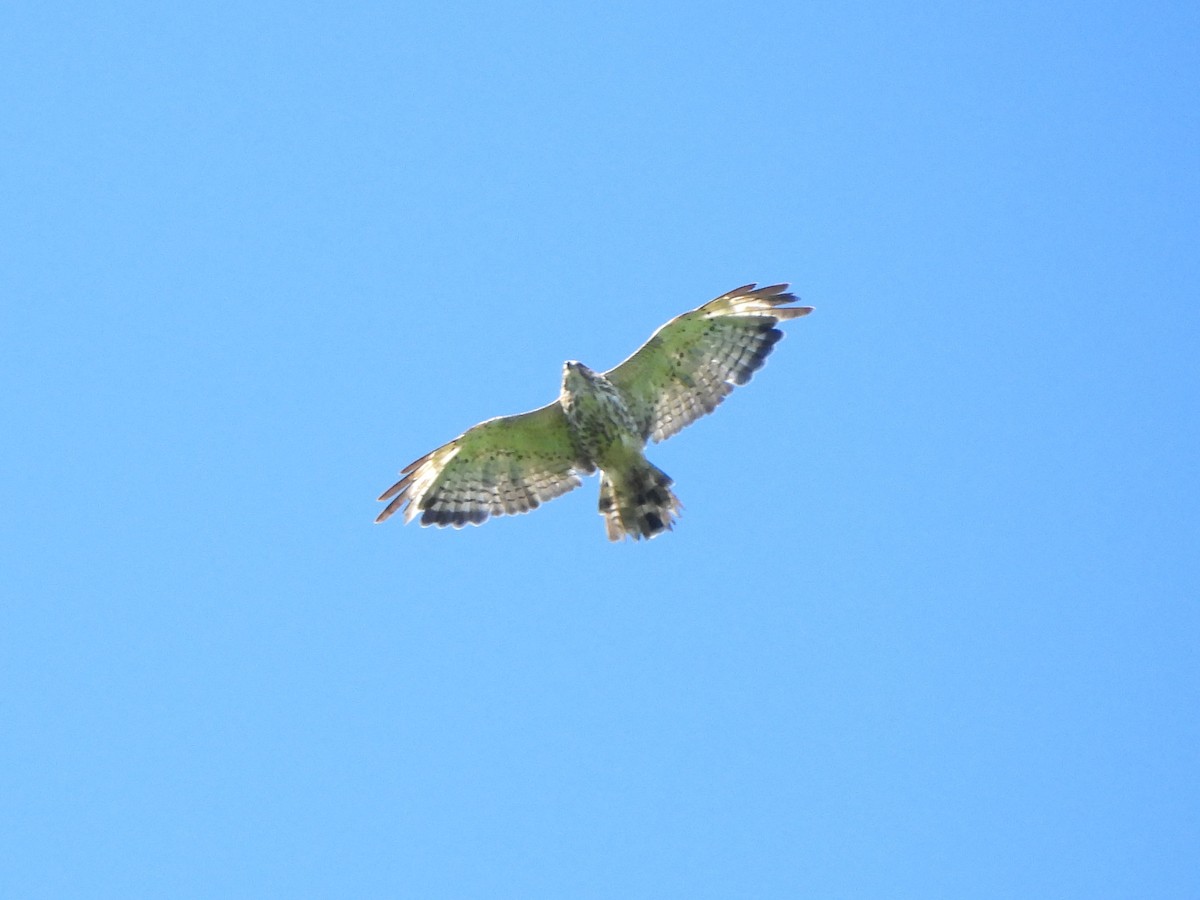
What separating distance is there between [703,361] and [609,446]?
1.34 m

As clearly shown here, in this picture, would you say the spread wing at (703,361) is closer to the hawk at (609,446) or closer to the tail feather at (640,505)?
the hawk at (609,446)

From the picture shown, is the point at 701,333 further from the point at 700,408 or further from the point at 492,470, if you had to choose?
the point at 492,470

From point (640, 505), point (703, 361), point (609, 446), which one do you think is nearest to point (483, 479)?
point (609, 446)

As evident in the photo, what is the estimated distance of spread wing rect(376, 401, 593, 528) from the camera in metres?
16.4

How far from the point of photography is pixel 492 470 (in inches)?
654

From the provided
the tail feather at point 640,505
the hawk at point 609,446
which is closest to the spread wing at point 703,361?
the hawk at point 609,446

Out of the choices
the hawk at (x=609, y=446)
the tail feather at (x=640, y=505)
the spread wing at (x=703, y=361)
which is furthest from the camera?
the spread wing at (x=703, y=361)

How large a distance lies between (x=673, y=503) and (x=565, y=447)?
1279 mm

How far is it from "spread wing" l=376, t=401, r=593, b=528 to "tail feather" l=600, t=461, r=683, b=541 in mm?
543

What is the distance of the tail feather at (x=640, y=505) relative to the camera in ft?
51.8

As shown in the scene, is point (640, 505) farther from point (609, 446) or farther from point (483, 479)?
point (483, 479)

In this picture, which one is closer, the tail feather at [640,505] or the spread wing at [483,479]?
the tail feather at [640,505]

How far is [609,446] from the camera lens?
15961 millimetres

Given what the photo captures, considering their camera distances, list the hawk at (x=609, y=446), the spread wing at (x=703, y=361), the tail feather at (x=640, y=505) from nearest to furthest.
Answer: the tail feather at (x=640, y=505) < the hawk at (x=609, y=446) < the spread wing at (x=703, y=361)
